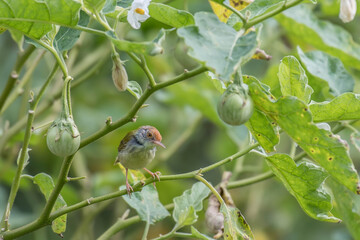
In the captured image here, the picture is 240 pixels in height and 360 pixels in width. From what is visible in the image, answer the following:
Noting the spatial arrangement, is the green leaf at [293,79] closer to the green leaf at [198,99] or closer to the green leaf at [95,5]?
the green leaf at [95,5]

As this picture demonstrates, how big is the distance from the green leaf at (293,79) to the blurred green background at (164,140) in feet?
4.86

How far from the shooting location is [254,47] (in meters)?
1.23

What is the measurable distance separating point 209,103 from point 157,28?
847 millimetres

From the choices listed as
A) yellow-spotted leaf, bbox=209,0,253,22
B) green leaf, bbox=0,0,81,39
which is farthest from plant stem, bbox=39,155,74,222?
yellow-spotted leaf, bbox=209,0,253,22

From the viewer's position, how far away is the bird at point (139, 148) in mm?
2679

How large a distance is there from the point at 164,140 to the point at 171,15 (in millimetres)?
2470

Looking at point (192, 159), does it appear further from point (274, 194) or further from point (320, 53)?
point (320, 53)

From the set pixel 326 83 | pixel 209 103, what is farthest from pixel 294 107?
pixel 209 103

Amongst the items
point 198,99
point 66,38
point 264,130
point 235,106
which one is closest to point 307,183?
point 264,130

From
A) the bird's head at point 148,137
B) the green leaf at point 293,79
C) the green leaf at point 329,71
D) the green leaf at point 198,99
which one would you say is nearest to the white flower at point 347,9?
the green leaf at point 293,79

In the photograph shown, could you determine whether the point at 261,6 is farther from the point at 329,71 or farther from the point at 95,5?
the point at 329,71

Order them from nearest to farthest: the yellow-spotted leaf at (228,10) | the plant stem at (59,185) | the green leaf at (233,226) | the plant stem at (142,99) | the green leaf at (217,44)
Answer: the green leaf at (217,44)
the plant stem at (142,99)
the plant stem at (59,185)
the green leaf at (233,226)
the yellow-spotted leaf at (228,10)

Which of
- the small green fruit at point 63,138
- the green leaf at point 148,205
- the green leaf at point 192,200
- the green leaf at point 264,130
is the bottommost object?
the green leaf at point 148,205

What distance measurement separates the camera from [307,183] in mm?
1636
